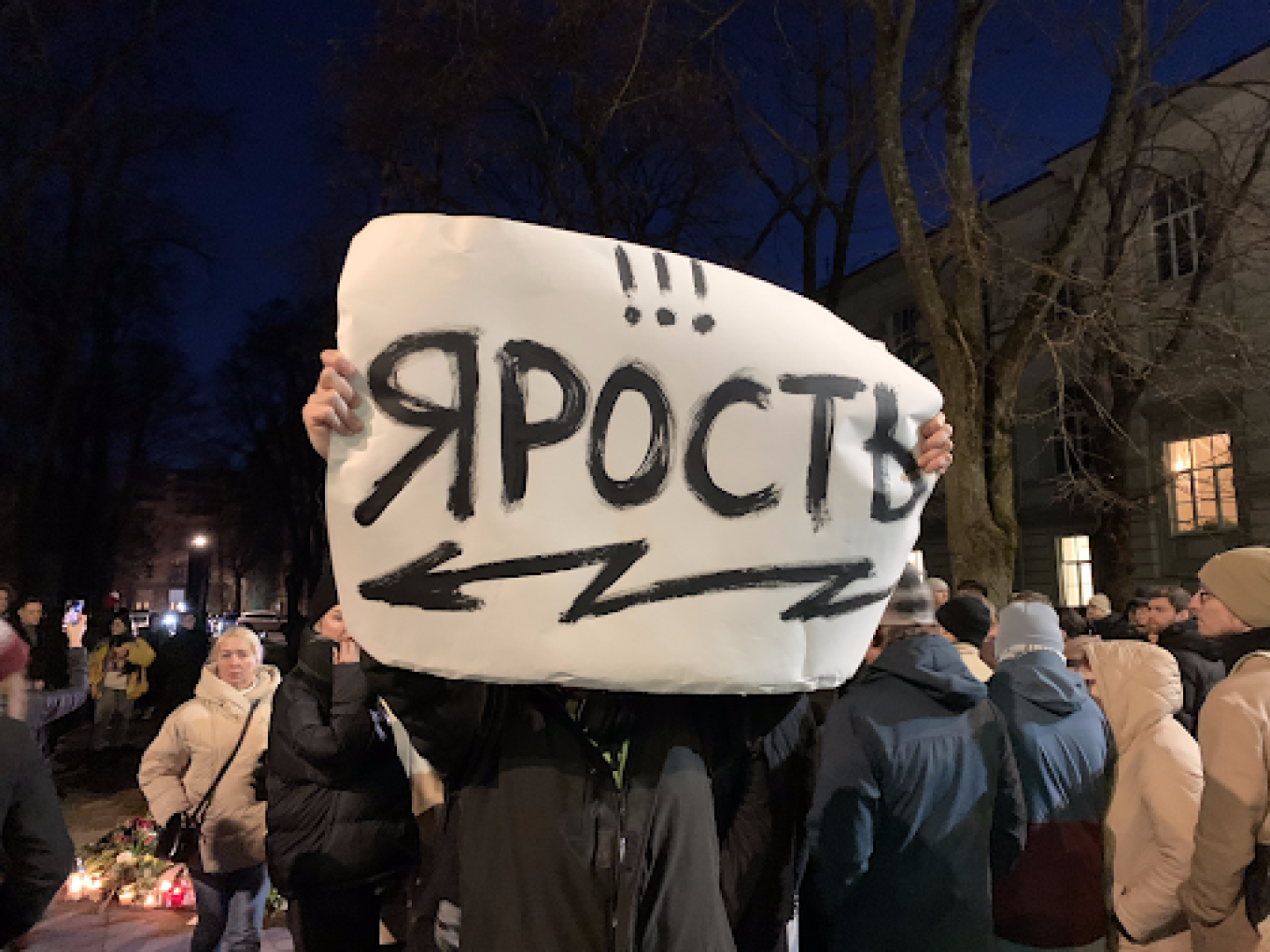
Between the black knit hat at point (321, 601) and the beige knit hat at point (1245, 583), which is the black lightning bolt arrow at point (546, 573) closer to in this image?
the black knit hat at point (321, 601)

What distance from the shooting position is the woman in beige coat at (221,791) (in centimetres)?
390

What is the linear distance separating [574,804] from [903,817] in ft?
4.04

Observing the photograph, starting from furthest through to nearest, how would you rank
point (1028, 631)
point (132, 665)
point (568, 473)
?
1. point (132, 665)
2. point (1028, 631)
3. point (568, 473)

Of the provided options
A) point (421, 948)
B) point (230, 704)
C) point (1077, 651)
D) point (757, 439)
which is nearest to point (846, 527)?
point (757, 439)

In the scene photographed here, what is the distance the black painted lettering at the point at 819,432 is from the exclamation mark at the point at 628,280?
35 cm

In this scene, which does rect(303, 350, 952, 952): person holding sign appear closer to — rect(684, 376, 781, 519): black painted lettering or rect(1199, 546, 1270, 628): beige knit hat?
rect(684, 376, 781, 519): black painted lettering

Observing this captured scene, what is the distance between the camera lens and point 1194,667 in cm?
469

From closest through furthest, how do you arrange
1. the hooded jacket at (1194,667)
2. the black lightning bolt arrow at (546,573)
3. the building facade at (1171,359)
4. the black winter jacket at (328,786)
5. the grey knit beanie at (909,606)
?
1. the black lightning bolt arrow at (546,573)
2. the grey knit beanie at (909,606)
3. the black winter jacket at (328,786)
4. the hooded jacket at (1194,667)
5. the building facade at (1171,359)

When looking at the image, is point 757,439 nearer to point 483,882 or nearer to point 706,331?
point 706,331

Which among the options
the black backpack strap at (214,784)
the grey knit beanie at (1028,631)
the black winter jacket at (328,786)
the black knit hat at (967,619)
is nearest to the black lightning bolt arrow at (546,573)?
the black winter jacket at (328,786)

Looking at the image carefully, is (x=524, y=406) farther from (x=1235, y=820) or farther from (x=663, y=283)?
(x=1235, y=820)

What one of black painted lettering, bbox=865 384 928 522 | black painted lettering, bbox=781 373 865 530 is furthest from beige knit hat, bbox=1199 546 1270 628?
black painted lettering, bbox=781 373 865 530

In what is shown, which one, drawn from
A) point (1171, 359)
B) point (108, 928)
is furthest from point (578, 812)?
point (1171, 359)

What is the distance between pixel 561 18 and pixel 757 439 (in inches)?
479
